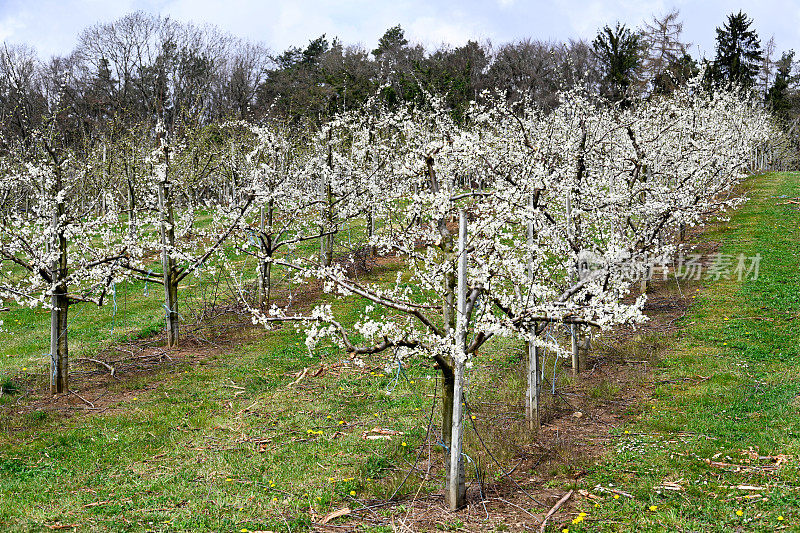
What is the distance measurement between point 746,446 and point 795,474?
88cm

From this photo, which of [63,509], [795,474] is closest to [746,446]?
[795,474]

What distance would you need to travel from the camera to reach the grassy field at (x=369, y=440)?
6086 millimetres

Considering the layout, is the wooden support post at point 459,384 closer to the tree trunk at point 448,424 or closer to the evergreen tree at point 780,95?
the tree trunk at point 448,424

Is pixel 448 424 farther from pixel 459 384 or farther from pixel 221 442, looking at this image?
pixel 221 442

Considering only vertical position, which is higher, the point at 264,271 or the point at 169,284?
the point at 264,271

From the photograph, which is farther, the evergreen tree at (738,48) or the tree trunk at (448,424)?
the evergreen tree at (738,48)

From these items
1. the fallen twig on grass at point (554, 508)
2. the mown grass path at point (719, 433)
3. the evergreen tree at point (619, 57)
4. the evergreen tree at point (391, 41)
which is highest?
the evergreen tree at point (391, 41)

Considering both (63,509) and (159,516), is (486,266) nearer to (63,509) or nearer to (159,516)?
(159,516)

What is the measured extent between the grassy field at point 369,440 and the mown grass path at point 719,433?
0.03 meters

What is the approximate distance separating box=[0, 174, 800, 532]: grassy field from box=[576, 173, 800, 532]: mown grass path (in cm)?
3

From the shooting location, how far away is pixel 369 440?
8.04 m

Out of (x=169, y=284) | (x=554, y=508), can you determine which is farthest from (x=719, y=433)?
(x=169, y=284)

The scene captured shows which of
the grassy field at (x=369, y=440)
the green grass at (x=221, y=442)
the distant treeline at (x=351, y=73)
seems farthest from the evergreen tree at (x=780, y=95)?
Result: the green grass at (x=221, y=442)

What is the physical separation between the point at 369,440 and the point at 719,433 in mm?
4660
